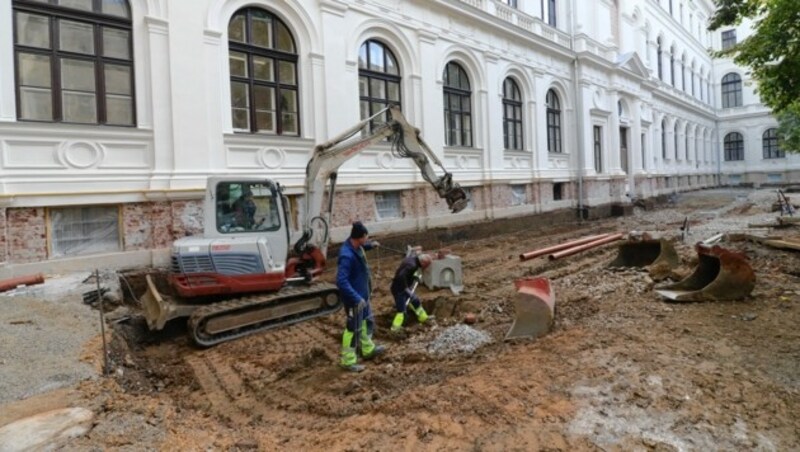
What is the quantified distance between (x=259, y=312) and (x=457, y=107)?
466 inches

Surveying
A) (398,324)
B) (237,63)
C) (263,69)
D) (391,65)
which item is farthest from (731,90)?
(398,324)

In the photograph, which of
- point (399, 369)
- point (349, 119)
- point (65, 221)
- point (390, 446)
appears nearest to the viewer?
point (390, 446)

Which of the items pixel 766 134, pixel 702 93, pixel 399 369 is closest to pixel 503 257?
pixel 399 369

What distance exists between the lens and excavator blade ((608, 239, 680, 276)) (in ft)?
29.3

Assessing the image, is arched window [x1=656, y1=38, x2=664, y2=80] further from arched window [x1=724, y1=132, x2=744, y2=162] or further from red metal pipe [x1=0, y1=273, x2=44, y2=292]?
red metal pipe [x1=0, y1=273, x2=44, y2=292]

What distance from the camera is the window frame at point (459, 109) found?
1619cm

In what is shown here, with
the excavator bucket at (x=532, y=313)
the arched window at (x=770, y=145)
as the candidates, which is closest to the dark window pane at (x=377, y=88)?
the excavator bucket at (x=532, y=313)

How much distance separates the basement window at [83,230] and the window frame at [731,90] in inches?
2123

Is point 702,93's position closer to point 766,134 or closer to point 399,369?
point 766,134

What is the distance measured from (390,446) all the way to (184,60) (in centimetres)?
916

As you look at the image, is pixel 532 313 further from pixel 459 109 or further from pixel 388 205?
pixel 459 109

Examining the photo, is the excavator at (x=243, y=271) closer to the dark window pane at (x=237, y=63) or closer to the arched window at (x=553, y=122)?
the dark window pane at (x=237, y=63)

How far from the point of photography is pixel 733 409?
3.76 meters

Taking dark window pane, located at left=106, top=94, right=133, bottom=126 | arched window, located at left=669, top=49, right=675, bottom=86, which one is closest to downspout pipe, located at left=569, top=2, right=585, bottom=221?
arched window, located at left=669, top=49, right=675, bottom=86
